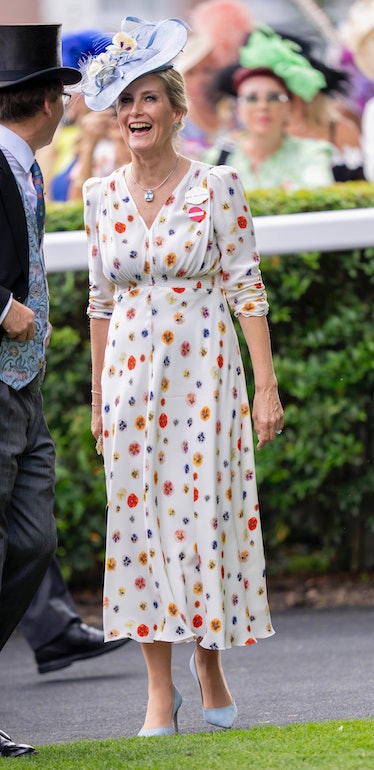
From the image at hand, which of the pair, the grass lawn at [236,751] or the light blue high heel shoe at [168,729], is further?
the light blue high heel shoe at [168,729]

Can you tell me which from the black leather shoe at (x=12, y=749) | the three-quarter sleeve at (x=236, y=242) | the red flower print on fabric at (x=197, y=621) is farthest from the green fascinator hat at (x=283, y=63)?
the black leather shoe at (x=12, y=749)

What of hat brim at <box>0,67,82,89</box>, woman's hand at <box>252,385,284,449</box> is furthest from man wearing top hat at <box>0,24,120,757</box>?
woman's hand at <box>252,385,284,449</box>

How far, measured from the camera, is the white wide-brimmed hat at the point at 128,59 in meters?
4.33

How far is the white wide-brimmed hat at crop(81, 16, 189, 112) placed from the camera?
4.33 metres

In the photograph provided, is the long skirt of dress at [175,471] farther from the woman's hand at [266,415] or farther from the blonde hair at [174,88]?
the blonde hair at [174,88]

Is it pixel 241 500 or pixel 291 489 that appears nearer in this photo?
pixel 241 500

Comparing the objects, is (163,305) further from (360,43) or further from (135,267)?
(360,43)

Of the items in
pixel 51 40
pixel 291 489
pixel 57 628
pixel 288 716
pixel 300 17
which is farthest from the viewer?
pixel 300 17

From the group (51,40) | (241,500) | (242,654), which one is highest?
(51,40)

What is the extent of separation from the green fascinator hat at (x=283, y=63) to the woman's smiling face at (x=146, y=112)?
17.3 ft

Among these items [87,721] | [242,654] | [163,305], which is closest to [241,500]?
[163,305]

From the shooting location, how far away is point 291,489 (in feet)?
22.7

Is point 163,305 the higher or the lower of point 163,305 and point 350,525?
the higher

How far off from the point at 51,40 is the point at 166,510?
4.52ft
